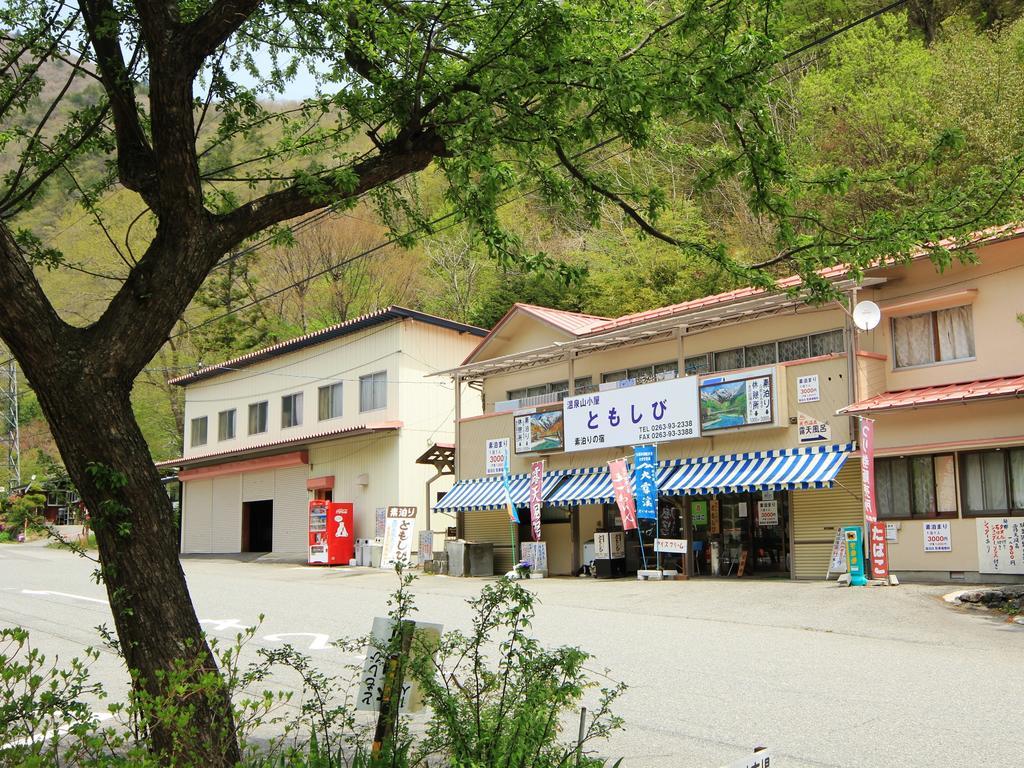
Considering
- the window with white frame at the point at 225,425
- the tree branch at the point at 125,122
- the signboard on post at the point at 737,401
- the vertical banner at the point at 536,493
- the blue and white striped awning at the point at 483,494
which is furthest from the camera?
the window with white frame at the point at 225,425

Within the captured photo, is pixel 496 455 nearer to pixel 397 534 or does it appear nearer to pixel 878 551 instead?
pixel 397 534

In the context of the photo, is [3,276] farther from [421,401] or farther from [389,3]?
[421,401]

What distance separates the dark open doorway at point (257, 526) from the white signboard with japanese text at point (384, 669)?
1377 inches

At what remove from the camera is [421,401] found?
3219 centimetres

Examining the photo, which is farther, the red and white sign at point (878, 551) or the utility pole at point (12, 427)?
the utility pole at point (12, 427)

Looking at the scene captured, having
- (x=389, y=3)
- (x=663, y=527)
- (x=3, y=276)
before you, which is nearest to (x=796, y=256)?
(x=389, y=3)

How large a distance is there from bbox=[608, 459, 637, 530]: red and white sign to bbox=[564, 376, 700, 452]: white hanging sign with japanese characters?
1566 mm

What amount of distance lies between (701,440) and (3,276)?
1903 cm

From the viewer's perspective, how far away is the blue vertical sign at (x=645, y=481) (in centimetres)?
2136

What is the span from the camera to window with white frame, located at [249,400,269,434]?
3838cm

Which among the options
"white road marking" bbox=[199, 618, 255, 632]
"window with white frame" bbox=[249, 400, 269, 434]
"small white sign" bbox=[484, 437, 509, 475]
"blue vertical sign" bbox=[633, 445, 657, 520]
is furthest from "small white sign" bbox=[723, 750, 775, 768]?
"window with white frame" bbox=[249, 400, 269, 434]

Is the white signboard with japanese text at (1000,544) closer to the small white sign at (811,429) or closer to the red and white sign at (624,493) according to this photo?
the small white sign at (811,429)

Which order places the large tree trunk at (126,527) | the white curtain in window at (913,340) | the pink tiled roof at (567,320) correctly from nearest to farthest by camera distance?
the large tree trunk at (126,527) → the white curtain in window at (913,340) → the pink tiled roof at (567,320)

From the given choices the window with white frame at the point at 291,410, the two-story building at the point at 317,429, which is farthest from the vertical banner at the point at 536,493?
the window with white frame at the point at 291,410
